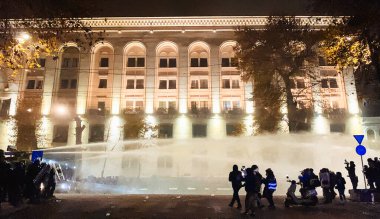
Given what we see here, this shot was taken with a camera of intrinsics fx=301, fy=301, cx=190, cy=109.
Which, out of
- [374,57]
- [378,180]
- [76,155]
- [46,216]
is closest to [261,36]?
[374,57]

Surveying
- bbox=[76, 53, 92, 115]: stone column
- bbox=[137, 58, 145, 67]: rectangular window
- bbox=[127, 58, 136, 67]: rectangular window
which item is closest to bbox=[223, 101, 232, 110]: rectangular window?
bbox=[137, 58, 145, 67]: rectangular window

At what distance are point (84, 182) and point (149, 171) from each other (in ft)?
38.4

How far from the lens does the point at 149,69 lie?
4078 centimetres

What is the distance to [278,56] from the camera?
2459cm

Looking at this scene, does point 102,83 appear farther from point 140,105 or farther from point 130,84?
point 140,105

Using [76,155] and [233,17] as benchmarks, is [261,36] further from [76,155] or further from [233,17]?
[76,155]

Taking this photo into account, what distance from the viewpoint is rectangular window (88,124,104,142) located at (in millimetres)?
38719

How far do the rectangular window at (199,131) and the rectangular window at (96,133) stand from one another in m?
12.0

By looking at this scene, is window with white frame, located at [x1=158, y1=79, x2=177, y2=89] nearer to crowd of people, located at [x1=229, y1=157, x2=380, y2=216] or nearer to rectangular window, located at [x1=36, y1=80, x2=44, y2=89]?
rectangular window, located at [x1=36, y1=80, x2=44, y2=89]

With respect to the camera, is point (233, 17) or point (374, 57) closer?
point (374, 57)

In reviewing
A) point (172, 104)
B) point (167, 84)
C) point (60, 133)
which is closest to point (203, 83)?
point (167, 84)

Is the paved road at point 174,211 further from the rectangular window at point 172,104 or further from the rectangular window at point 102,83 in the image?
the rectangular window at point 102,83

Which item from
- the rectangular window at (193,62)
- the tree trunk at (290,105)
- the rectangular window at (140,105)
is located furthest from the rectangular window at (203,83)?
the tree trunk at (290,105)

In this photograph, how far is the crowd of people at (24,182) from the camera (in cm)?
1090
